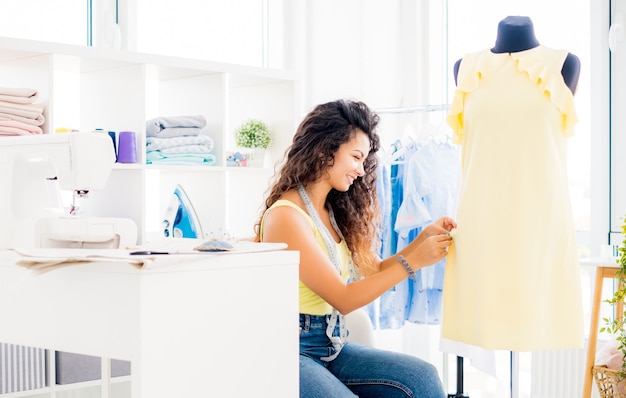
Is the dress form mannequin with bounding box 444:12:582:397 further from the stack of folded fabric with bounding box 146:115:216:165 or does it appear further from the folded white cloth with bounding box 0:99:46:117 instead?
the folded white cloth with bounding box 0:99:46:117

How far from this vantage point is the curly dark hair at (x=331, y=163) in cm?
249

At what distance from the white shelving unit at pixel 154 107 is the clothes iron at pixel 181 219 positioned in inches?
1.9

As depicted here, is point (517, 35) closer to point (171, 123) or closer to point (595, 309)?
point (595, 309)

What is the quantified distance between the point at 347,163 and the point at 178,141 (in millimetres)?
1066

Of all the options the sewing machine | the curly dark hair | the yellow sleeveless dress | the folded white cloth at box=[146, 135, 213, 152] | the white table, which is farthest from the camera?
the folded white cloth at box=[146, 135, 213, 152]

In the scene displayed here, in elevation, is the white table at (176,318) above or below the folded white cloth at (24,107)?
below

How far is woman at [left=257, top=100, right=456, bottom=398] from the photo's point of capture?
90.3 inches

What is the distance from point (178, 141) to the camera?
3.33 meters

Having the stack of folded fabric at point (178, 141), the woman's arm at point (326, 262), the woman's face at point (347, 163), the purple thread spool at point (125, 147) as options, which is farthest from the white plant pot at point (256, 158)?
the woman's arm at point (326, 262)

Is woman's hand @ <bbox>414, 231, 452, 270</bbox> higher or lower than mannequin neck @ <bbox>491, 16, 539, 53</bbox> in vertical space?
lower

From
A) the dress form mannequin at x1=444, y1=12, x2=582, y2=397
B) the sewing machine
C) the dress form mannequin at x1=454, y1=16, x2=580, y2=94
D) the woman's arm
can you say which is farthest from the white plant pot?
the sewing machine

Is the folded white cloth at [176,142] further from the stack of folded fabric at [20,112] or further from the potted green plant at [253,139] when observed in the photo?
the stack of folded fabric at [20,112]

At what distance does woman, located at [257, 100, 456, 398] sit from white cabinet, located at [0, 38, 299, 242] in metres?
0.89

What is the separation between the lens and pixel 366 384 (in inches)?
91.2
